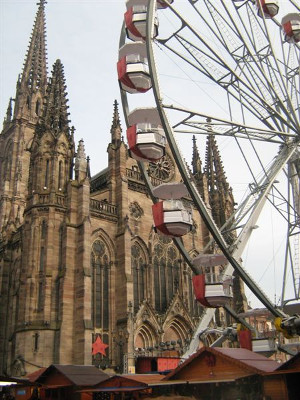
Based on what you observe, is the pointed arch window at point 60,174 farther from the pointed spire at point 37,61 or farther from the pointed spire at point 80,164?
the pointed spire at point 37,61

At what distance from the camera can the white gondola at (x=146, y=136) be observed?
24.3 meters

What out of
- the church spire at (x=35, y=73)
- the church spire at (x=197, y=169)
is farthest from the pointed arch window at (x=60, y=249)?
the church spire at (x=35, y=73)

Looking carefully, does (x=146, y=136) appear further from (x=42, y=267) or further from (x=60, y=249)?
(x=42, y=267)

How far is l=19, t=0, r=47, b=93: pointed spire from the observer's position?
8372cm

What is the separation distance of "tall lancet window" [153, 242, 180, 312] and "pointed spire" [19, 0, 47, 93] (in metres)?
48.7

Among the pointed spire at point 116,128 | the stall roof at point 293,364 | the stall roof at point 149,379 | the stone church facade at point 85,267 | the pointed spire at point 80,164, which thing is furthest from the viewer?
the pointed spire at point 116,128

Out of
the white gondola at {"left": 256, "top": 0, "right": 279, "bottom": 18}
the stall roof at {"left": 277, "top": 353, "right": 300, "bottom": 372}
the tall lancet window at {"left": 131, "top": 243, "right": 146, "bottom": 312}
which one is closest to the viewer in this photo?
the stall roof at {"left": 277, "top": 353, "right": 300, "bottom": 372}

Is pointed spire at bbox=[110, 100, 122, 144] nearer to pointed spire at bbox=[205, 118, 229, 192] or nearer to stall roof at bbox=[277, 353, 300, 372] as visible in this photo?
pointed spire at bbox=[205, 118, 229, 192]


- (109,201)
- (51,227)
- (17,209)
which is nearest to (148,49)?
(51,227)

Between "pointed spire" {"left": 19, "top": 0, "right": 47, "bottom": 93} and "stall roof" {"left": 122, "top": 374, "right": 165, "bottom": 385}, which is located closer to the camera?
"stall roof" {"left": 122, "top": 374, "right": 165, "bottom": 385}

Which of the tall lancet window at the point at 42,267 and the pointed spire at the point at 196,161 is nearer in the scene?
the tall lancet window at the point at 42,267

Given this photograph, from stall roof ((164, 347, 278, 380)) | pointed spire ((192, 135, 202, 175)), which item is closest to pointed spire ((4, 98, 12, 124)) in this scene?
pointed spire ((192, 135, 202, 175))

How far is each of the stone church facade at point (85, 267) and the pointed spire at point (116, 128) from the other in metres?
0.10

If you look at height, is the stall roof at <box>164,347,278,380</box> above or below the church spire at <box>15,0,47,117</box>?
below
